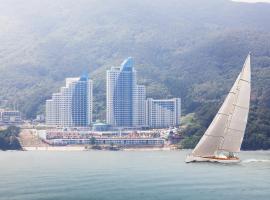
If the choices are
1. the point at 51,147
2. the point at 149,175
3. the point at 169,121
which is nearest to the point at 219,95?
the point at 169,121

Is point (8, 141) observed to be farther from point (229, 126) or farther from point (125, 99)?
point (229, 126)

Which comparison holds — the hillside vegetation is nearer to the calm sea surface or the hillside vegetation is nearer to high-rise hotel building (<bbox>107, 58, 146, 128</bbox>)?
high-rise hotel building (<bbox>107, 58, 146, 128</bbox>)

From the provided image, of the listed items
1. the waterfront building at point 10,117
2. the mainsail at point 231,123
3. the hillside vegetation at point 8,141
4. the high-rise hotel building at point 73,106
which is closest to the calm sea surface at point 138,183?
the mainsail at point 231,123

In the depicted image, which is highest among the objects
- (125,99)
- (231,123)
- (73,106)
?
(125,99)

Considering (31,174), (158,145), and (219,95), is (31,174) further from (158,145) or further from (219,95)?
(219,95)

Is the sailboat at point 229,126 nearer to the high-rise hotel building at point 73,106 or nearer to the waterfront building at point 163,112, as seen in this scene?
the waterfront building at point 163,112

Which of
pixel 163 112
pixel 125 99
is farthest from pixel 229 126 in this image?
pixel 125 99

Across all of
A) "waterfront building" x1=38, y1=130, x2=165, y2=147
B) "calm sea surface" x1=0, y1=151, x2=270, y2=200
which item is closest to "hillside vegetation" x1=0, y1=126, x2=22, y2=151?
"waterfront building" x1=38, y1=130, x2=165, y2=147
